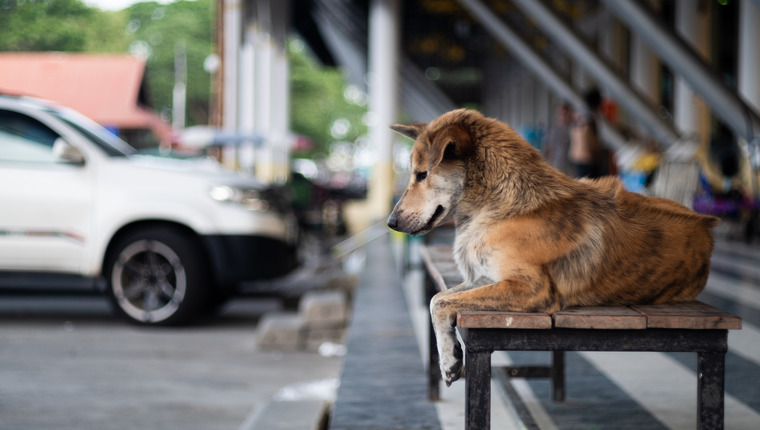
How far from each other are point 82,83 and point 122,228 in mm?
46110

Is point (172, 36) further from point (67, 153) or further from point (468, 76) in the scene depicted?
point (67, 153)

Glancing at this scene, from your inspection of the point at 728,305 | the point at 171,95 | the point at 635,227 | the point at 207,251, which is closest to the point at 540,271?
the point at 635,227

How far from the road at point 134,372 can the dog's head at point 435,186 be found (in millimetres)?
2526

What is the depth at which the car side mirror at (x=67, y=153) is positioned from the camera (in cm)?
815

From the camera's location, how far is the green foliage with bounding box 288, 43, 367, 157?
244 ft

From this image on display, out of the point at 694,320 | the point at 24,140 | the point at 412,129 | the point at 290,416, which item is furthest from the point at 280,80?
the point at 694,320

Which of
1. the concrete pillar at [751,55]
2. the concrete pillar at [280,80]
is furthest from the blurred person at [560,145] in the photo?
the concrete pillar at [280,80]

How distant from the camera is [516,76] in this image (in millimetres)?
34906

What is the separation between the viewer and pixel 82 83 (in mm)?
51781

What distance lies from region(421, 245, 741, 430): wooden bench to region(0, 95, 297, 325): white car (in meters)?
5.73

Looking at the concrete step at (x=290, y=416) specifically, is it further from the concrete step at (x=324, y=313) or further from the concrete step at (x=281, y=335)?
the concrete step at (x=324, y=313)

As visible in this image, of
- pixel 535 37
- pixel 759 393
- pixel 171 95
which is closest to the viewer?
pixel 759 393

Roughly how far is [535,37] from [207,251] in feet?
62.3

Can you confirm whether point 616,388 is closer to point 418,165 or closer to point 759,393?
point 759,393
